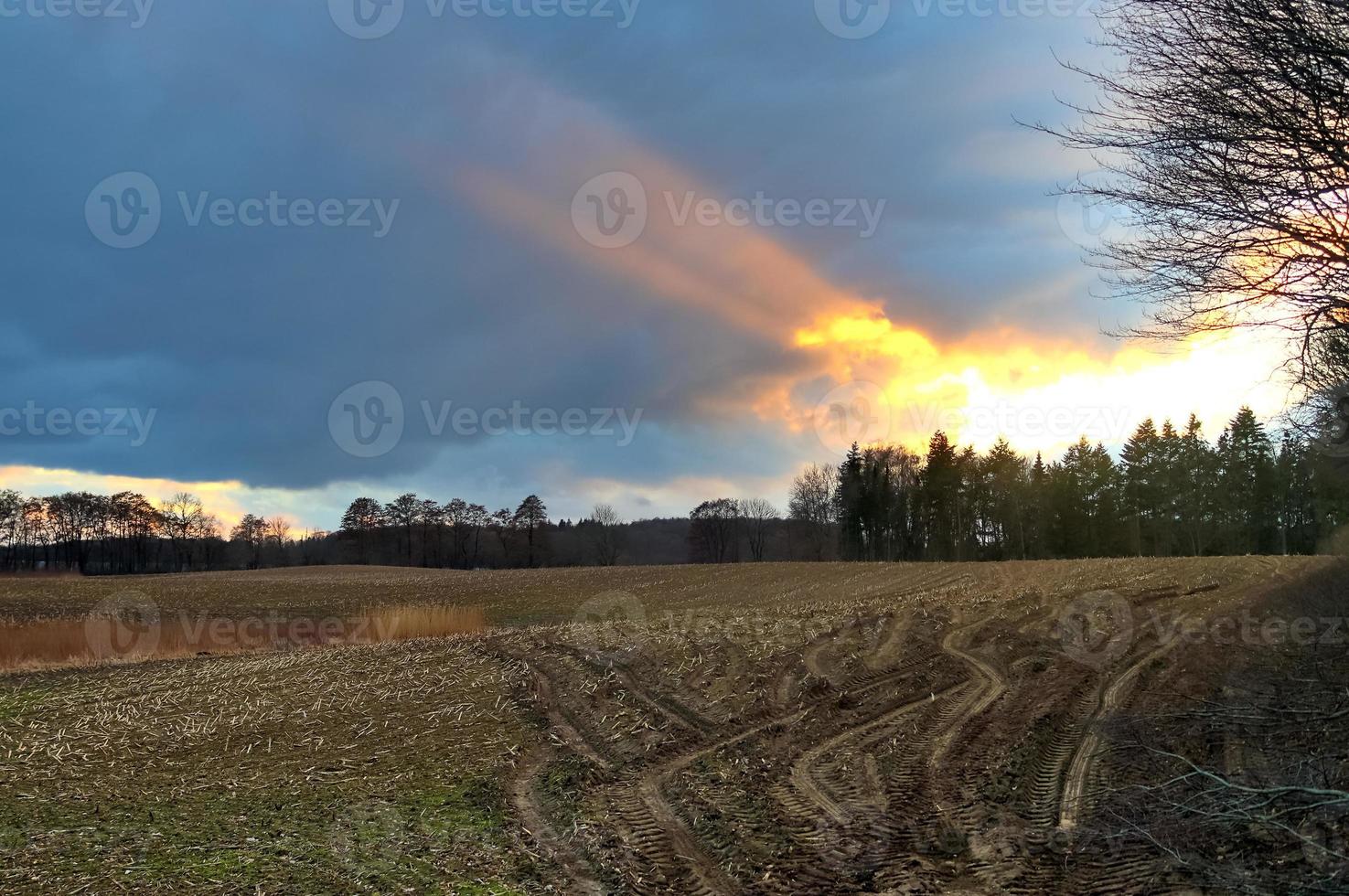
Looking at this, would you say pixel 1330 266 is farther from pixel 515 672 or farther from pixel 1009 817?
pixel 515 672

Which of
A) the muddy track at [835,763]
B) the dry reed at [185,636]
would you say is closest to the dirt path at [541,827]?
the muddy track at [835,763]

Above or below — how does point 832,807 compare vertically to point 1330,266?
below

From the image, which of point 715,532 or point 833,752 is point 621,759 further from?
point 715,532

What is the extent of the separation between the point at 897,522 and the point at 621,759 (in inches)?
2812

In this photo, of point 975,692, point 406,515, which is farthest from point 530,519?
point 975,692

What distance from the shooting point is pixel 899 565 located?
45.1 metres

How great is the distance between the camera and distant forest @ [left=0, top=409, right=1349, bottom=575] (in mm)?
59156

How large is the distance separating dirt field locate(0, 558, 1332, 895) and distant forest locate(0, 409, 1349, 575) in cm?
1064

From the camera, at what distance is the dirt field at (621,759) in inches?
251

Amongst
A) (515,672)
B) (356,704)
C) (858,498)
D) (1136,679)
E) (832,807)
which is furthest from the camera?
(858,498)

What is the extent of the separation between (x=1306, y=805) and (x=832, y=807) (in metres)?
3.42

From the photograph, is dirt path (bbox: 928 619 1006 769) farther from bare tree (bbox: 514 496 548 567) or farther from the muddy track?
bare tree (bbox: 514 496 548 567)

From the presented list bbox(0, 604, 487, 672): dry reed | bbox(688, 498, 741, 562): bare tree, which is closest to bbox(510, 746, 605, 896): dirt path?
bbox(0, 604, 487, 672): dry reed

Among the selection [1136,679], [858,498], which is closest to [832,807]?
[1136,679]
